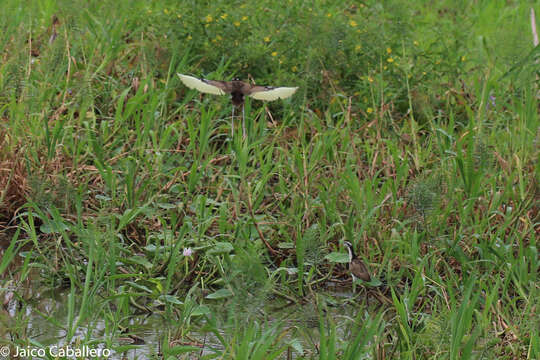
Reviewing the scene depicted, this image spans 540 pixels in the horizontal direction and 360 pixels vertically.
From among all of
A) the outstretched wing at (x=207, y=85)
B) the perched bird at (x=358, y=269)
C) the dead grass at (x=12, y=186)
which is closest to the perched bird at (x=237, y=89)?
the outstretched wing at (x=207, y=85)

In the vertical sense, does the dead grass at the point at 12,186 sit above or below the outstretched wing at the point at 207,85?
below

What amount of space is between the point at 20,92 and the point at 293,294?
174cm

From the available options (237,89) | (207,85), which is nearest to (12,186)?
(207,85)

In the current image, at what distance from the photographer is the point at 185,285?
3000mm

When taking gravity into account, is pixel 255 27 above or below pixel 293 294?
above

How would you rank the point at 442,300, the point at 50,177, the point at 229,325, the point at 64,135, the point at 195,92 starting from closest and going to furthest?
the point at 229,325
the point at 442,300
the point at 50,177
the point at 64,135
the point at 195,92

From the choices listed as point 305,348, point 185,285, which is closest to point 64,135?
point 185,285

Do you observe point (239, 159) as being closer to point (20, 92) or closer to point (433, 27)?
point (20, 92)

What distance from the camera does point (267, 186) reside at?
362 cm

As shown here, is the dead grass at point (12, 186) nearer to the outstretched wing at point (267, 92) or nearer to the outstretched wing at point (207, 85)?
the outstretched wing at point (207, 85)

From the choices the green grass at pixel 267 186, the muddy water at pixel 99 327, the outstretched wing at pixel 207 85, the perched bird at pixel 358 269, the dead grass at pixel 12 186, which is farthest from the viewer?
the outstretched wing at pixel 207 85

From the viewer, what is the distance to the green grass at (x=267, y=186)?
2.61 m

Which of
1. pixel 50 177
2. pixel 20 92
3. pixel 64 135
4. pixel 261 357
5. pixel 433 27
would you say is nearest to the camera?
pixel 261 357

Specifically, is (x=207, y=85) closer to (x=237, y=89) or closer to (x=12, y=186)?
(x=237, y=89)
